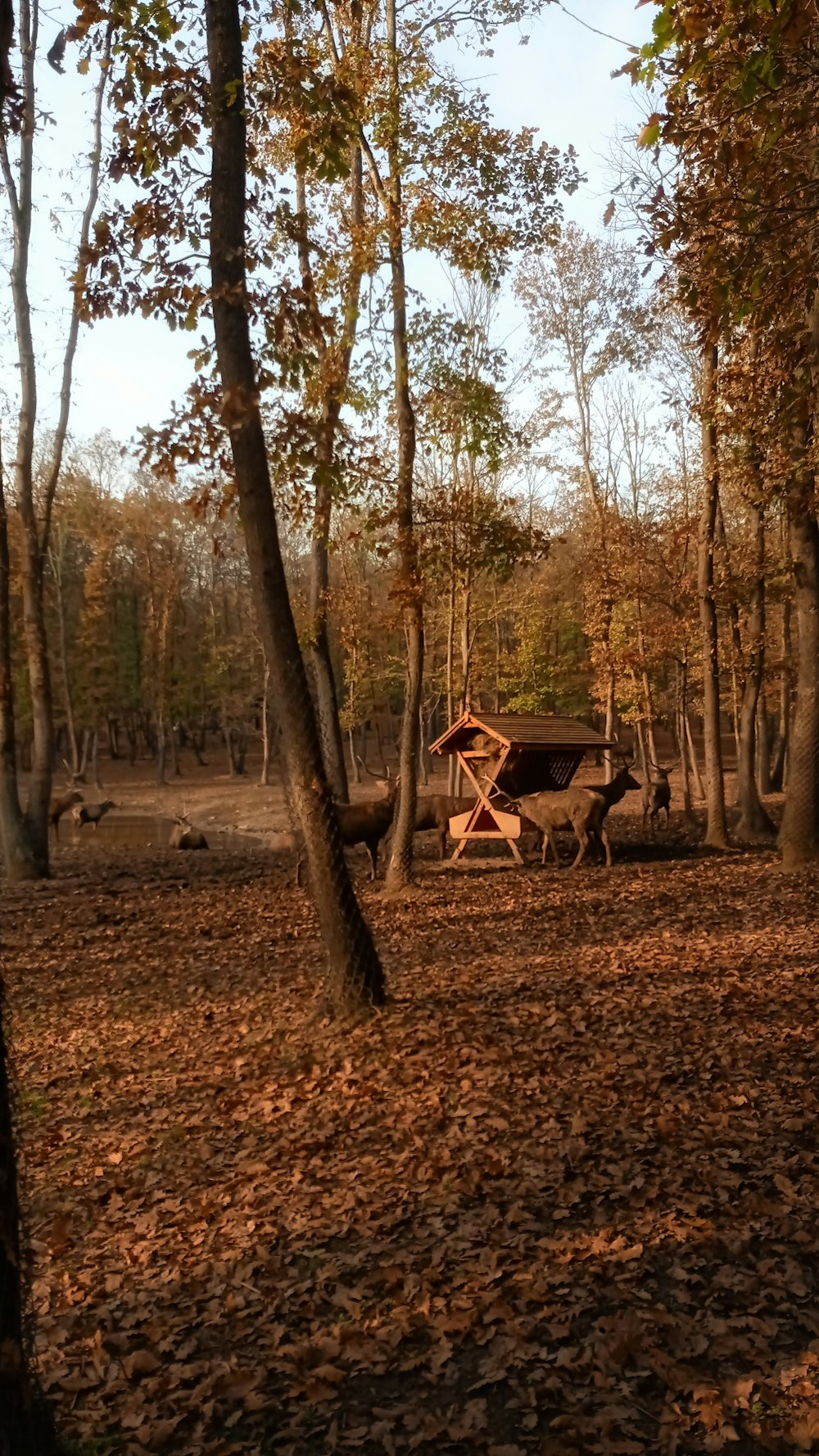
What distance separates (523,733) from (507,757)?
50 cm

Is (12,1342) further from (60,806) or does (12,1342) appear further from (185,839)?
(60,806)

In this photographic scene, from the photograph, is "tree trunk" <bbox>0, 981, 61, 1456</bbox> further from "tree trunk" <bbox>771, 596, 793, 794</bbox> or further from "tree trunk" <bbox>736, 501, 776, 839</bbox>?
"tree trunk" <bbox>771, 596, 793, 794</bbox>

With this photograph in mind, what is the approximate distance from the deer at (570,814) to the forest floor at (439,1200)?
17.1 ft

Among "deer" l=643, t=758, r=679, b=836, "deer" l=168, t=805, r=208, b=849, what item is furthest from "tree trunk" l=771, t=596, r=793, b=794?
"deer" l=168, t=805, r=208, b=849

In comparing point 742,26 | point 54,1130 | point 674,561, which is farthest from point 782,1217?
point 674,561

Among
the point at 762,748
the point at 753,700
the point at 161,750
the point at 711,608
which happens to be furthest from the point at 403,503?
the point at 161,750

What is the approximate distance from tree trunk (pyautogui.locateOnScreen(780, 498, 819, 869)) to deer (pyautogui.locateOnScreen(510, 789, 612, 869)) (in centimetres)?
284

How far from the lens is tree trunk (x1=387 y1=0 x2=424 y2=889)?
535 inches

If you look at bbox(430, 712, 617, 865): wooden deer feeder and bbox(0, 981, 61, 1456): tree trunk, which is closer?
bbox(0, 981, 61, 1456): tree trunk

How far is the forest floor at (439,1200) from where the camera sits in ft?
13.0

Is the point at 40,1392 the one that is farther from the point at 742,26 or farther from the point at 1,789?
the point at 1,789

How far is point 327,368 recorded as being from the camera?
38.2 ft

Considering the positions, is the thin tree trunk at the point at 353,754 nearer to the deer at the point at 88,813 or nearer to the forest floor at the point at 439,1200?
the deer at the point at 88,813

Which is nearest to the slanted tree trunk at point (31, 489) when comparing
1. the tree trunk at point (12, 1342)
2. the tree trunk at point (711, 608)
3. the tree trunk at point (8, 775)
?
the tree trunk at point (8, 775)
